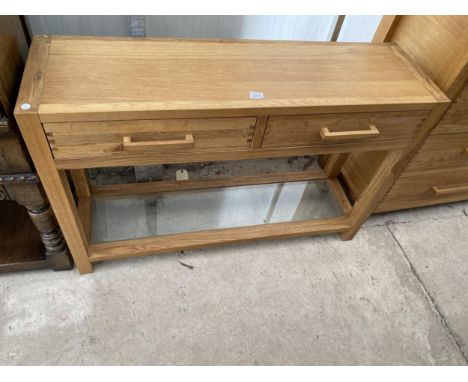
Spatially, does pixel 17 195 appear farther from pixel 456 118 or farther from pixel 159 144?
pixel 456 118

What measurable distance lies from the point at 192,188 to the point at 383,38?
0.86 meters

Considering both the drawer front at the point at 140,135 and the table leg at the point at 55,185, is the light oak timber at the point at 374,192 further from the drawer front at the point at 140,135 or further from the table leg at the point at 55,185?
the table leg at the point at 55,185

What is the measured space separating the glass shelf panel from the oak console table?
15 centimetres

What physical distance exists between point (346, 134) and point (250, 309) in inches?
26.0

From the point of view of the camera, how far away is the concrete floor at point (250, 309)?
104cm

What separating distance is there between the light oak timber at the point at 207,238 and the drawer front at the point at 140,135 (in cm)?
45

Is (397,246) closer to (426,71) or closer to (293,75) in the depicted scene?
(426,71)

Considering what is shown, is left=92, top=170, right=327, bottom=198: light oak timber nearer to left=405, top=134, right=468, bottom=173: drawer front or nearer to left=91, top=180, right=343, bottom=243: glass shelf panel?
left=91, top=180, right=343, bottom=243: glass shelf panel

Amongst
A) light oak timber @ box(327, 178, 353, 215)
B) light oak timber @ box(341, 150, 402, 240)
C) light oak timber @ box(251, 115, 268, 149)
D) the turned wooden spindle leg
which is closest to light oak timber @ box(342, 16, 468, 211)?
light oak timber @ box(341, 150, 402, 240)

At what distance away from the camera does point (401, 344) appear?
3.69ft

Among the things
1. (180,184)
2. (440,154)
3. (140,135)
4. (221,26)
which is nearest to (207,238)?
(180,184)

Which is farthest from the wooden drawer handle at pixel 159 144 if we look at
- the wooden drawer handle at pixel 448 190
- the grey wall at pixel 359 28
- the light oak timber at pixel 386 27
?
the wooden drawer handle at pixel 448 190

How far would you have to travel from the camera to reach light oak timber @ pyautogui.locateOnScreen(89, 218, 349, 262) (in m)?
1.12
